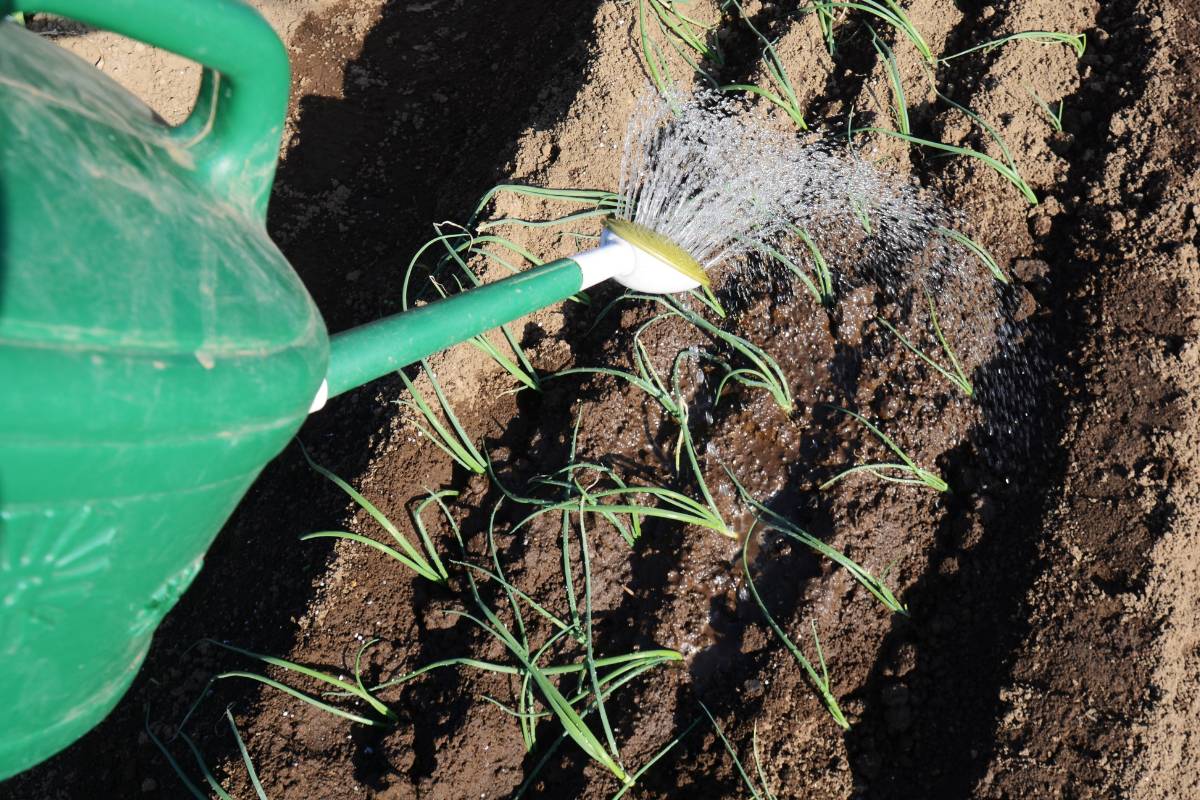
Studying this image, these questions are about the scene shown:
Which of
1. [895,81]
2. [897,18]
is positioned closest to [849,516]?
[895,81]

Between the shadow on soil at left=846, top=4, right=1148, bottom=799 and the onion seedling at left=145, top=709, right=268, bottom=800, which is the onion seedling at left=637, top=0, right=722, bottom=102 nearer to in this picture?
the shadow on soil at left=846, top=4, right=1148, bottom=799

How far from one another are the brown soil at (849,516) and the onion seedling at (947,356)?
33mm

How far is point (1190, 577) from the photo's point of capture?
70.9 inches

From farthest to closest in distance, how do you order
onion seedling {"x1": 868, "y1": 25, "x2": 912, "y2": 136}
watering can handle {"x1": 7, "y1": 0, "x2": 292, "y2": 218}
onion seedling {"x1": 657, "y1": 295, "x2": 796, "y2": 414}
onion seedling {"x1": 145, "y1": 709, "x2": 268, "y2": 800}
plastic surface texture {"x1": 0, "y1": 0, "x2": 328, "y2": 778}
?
onion seedling {"x1": 868, "y1": 25, "x2": 912, "y2": 136} < onion seedling {"x1": 657, "y1": 295, "x2": 796, "y2": 414} < onion seedling {"x1": 145, "y1": 709, "x2": 268, "y2": 800} < watering can handle {"x1": 7, "y1": 0, "x2": 292, "y2": 218} < plastic surface texture {"x1": 0, "y1": 0, "x2": 328, "y2": 778}

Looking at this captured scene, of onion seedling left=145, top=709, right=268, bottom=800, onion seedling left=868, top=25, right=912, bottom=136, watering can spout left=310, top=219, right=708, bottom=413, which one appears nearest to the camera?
watering can spout left=310, top=219, right=708, bottom=413

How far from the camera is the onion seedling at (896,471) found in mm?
1946

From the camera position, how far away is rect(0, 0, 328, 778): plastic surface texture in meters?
0.76

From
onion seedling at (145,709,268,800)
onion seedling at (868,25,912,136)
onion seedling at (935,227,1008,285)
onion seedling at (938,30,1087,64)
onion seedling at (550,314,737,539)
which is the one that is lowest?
onion seedling at (145,709,268,800)

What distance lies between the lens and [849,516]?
6.48 ft

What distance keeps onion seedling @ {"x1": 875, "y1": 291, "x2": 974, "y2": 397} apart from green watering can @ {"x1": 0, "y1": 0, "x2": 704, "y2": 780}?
4.70 ft

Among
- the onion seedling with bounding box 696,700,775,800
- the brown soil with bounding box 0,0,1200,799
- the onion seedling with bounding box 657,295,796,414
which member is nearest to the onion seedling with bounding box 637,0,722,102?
the brown soil with bounding box 0,0,1200,799

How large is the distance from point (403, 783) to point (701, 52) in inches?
77.0

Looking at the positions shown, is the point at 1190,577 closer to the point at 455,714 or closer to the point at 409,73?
the point at 455,714

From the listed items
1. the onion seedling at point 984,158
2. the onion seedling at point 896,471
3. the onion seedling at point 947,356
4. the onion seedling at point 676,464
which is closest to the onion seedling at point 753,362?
the onion seedling at point 676,464
